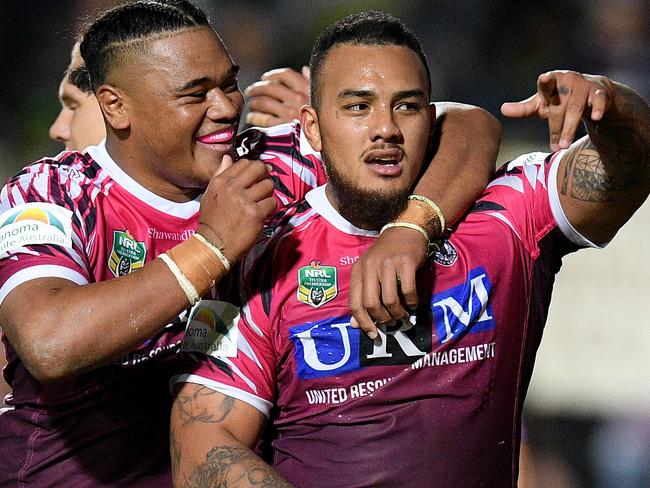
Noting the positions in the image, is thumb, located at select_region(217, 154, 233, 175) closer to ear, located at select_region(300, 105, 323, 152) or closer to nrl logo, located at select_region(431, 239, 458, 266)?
ear, located at select_region(300, 105, 323, 152)

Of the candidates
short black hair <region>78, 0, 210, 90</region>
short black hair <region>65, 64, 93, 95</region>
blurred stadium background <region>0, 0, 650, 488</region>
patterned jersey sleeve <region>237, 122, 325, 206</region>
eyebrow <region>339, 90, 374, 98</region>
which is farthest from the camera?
blurred stadium background <region>0, 0, 650, 488</region>

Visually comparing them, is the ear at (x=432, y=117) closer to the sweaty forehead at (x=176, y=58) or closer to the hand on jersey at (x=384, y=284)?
the hand on jersey at (x=384, y=284)

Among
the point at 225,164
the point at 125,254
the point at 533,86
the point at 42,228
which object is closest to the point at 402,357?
A: the point at 225,164

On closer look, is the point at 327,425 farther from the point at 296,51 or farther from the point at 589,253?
the point at 296,51

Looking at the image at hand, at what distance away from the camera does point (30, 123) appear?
28.3 ft

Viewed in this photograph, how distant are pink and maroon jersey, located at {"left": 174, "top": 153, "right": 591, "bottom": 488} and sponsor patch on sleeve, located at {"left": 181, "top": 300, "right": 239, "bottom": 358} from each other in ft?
0.03

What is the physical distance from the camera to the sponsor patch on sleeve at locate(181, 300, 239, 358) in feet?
9.86

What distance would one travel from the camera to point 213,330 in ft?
9.99

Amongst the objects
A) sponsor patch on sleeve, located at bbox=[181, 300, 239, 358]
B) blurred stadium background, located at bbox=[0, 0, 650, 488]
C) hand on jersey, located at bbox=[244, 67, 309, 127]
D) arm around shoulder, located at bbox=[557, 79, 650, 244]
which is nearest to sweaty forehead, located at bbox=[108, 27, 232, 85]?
sponsor patch on sleeve, located at bbox=[181, 300, 239, 358]

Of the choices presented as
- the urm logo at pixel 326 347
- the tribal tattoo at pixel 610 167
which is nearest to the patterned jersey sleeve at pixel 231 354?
the urm logo at pixel 326 347

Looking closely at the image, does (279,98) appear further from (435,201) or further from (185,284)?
(185,284)

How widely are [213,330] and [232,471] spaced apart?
436 mm

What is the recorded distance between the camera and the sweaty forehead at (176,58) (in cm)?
323

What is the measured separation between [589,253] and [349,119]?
3.80m
